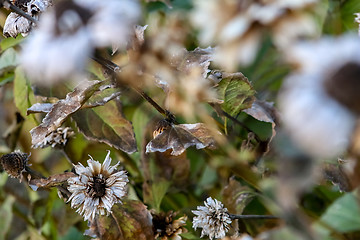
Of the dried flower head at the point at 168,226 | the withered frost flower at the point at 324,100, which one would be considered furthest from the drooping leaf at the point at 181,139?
the withered frost flower at the point at 324,100

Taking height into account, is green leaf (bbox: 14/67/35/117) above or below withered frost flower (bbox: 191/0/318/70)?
below

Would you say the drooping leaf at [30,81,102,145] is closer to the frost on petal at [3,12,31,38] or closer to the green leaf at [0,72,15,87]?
the frost on petal at [3,12,31,38]

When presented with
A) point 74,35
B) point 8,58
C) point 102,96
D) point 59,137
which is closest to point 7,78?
point 8,58

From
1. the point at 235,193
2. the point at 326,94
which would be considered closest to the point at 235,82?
the point at 235,193

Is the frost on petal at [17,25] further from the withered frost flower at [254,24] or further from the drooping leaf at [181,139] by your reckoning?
the withered frost flower at [254,24]

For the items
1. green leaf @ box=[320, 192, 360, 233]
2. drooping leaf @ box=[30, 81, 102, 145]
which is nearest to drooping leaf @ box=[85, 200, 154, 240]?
drooping leaf @ box=[30, 81, 102, 145]

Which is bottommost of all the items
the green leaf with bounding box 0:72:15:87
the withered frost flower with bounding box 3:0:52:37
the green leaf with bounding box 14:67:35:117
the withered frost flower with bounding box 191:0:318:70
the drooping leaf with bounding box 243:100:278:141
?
the green leaf with bounding box 0:72:15:87

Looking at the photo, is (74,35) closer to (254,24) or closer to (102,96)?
(254,24)
